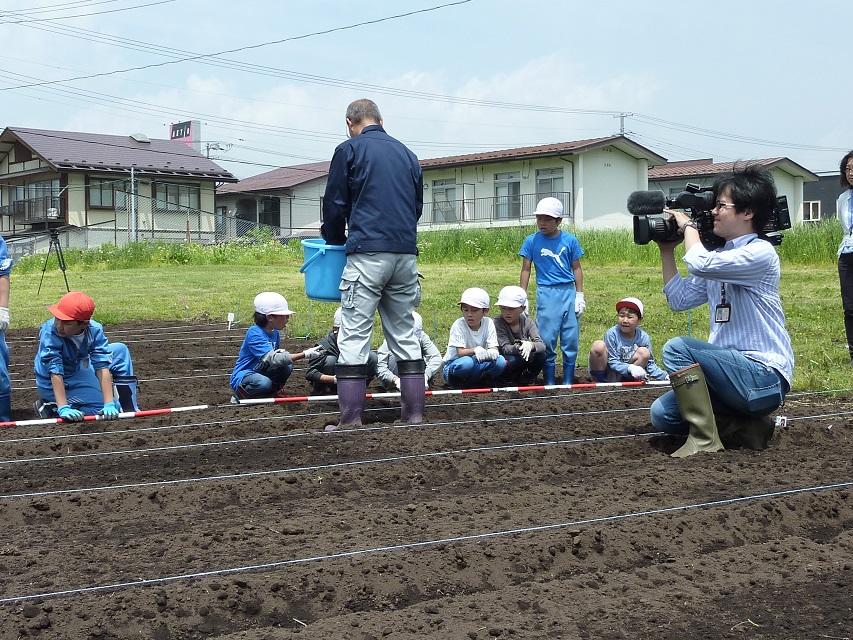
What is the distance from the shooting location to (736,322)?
17.1ft

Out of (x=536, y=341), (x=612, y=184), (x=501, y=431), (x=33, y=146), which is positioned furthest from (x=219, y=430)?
(x=33, y=146)

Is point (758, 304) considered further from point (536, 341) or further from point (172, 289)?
point (172, 289)

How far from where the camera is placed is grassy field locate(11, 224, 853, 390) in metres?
11.3

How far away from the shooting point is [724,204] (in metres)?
5.14

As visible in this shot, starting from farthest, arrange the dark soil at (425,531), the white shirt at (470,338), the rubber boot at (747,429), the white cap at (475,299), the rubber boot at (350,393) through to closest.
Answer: the white shirt at (470,338), the white cap at (475,299), the rubber boot at (350,393), the rubber boot at (747,429), the dark soil at (425,531)

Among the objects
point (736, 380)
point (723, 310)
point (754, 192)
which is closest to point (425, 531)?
point (736, 380)

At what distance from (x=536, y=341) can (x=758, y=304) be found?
10.4ft

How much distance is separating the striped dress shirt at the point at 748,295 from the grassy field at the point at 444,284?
2.53m

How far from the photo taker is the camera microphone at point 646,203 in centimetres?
519

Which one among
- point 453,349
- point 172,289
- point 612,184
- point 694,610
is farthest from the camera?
point 612,184

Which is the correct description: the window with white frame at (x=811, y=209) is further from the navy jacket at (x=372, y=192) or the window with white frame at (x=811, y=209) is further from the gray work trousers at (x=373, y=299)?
the navy jacket at (x=372, y=192)

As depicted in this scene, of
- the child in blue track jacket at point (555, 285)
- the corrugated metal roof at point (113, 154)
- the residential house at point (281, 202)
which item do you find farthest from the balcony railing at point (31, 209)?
the child in blue track jacket at point (555, 285)

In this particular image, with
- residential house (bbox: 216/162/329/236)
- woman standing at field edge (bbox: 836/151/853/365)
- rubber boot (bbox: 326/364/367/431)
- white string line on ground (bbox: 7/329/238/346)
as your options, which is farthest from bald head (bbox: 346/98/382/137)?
residential house (bbox: 216/162/329/236)

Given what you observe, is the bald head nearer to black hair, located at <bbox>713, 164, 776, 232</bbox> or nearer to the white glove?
black hair, located at <bbox>713, 164, 776, 232</bbox>
